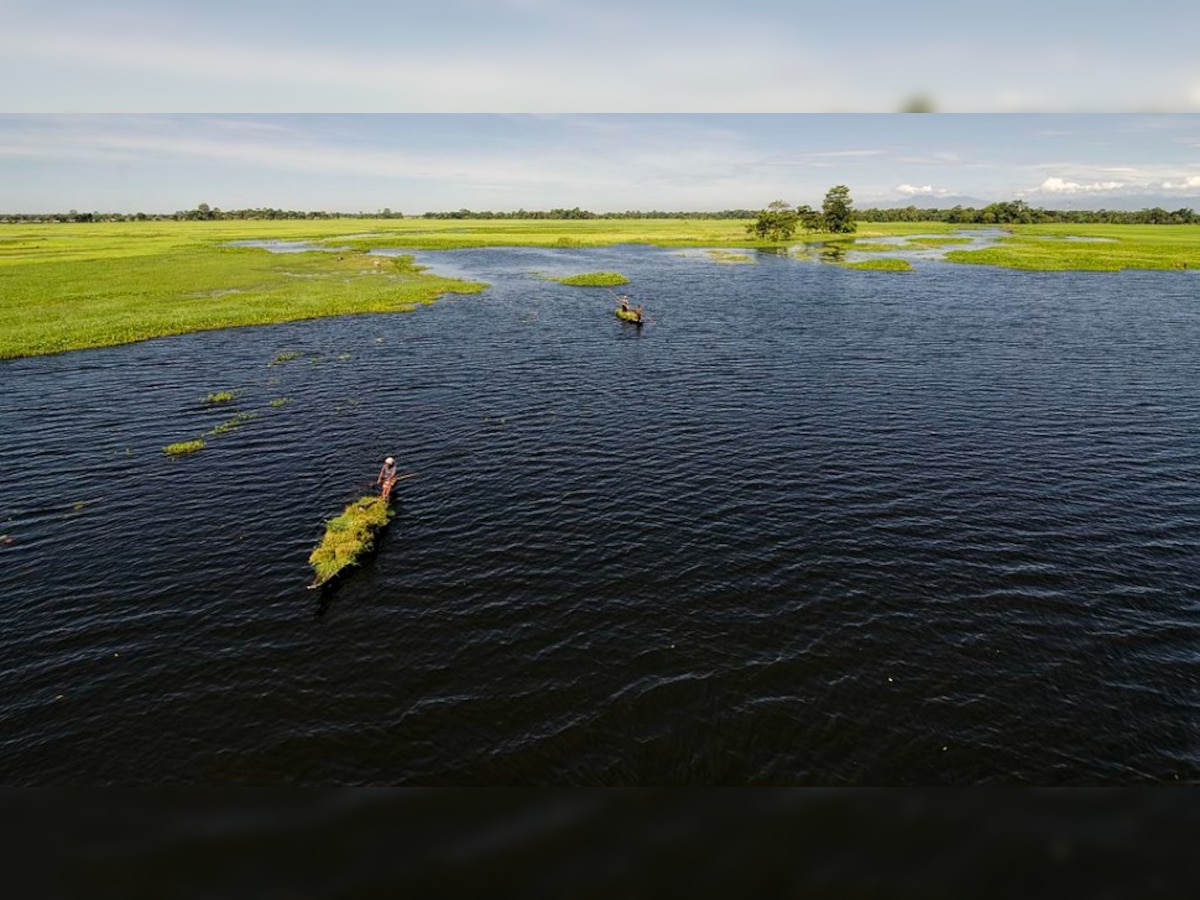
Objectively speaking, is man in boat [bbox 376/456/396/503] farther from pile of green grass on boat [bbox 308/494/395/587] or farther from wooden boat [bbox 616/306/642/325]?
wooden boat [bbox 616/306/642/325]

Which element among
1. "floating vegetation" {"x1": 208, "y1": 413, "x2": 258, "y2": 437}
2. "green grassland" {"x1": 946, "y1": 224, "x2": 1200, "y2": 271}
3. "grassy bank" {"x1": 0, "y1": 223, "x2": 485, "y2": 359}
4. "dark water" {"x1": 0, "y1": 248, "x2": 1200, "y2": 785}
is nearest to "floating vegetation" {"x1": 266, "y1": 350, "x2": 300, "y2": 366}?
"dark water" {"x1": 0, "y1": 248, "x2": 1200, "y2": 785}

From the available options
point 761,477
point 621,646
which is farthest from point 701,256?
point 621,646

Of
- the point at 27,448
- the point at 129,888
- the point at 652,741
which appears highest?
the point at 129,888

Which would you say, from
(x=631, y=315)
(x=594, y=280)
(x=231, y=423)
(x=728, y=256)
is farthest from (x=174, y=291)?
(x=728, y=256)

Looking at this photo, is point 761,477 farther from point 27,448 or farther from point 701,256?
point 701,256

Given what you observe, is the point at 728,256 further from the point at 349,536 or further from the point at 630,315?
the point at 349,536

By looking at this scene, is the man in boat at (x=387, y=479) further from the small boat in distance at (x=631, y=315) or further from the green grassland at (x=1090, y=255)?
the green grassland at (x=1090, y=255)

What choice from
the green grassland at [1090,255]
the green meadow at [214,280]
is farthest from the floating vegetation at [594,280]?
the green grassland at [1090,255]
